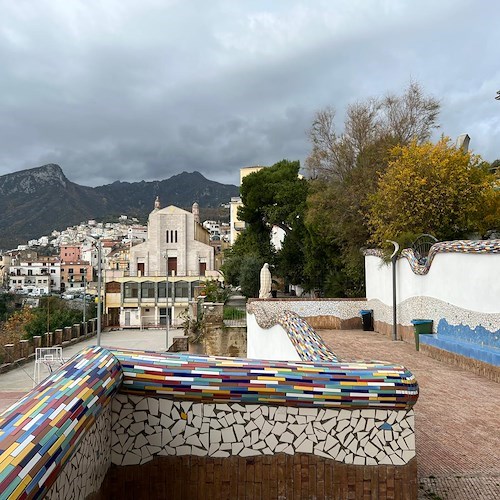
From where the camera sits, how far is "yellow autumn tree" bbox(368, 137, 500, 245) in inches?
530

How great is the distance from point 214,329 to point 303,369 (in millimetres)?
20503

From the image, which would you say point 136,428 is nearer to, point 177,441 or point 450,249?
point 177,441

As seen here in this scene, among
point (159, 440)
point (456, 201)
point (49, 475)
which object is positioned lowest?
point (159, 440)

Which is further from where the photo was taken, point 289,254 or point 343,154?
point 289,254

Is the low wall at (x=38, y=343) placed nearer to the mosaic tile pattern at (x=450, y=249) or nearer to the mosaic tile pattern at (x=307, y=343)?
the mosaic tile pattern at (x=450, y=249)

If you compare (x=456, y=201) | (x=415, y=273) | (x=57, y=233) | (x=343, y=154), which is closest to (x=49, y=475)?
(x=415, y=273)

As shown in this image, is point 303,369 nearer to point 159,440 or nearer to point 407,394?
point 407,394

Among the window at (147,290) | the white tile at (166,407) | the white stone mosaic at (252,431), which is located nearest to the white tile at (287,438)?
the white stone mosaic at (252,431)

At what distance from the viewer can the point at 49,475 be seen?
1.99m

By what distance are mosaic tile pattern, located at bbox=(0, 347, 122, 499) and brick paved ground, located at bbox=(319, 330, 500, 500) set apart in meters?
2.47

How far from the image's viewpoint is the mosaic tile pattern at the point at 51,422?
1859 mm

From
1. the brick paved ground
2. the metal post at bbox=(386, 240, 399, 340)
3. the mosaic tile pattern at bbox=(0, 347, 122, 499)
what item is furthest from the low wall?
the mosaic tile pattern at bbox=(0, 347, 122, 499)

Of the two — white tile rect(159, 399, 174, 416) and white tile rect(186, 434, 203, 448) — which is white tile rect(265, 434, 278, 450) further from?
white tile rect(159, 399, 174, 416)

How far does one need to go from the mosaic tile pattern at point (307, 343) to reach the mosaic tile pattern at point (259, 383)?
118cm
